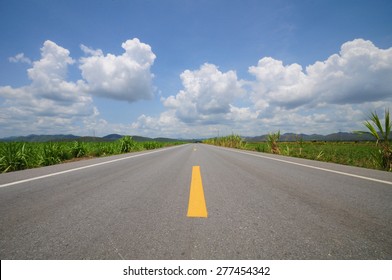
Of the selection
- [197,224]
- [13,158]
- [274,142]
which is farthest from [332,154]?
[13,158]

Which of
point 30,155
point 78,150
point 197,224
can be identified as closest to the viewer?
point 197,224

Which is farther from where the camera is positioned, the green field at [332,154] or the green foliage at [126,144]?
the green foliage at [126,144]

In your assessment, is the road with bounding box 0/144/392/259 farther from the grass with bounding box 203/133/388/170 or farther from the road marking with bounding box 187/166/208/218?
the grass with bounding box 203/133/388/170

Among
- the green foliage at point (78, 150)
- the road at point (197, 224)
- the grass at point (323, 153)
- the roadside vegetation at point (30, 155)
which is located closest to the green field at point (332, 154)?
the grass at point (323, 153)

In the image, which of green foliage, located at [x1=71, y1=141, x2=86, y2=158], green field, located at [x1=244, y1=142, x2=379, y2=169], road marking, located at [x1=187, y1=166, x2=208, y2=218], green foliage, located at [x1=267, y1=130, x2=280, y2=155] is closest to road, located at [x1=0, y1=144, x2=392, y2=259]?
road marking, located at [x1=187, y1=166, x2=208, y2=218]

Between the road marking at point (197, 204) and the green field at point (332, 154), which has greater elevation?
the road marking at point (197, 204)

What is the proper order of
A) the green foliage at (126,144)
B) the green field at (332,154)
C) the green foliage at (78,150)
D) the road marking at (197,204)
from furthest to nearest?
the green foliage at (126,144)
the green foliage at (78,150)
the green field at (332,154)
the road marking at (197,204)

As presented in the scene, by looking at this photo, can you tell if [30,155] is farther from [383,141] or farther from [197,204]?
[383,141]

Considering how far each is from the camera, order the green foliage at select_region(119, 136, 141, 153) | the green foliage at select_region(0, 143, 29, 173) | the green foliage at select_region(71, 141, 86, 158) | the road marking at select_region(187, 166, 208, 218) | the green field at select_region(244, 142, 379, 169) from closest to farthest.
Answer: the road marking at select_region(187, 166, 208, 218) < the green foliage at select_region(0, 143, 29, 173) < the green field at select_region(244, 142, 379, 169) < the green foliage at select_region(71, 141, 86, 158) < the green foliage at select_region(119, 136, 141, 153)

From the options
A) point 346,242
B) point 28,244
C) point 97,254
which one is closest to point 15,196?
point 28,244

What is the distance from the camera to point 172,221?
177 centimetres

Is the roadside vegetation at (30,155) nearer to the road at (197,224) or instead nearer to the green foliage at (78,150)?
the green foliage at (78,150)
